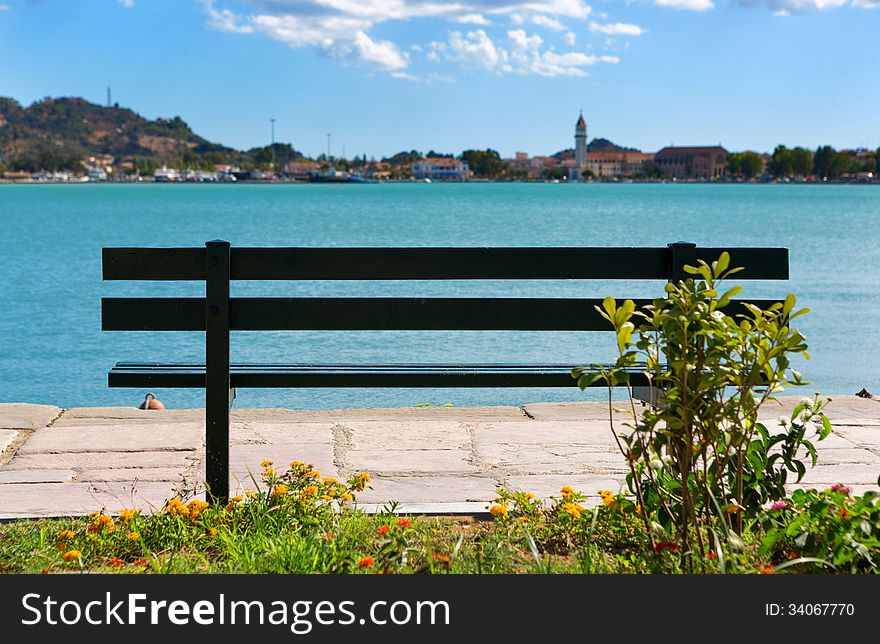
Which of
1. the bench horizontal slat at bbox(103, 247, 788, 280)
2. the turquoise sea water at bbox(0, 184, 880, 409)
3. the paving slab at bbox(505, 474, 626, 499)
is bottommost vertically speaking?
the turquoise sea water at bbox(0, 184, 880, 409)

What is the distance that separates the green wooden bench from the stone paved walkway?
59 centimetres

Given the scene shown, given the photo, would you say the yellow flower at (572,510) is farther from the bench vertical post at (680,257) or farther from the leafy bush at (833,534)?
the bench vertical post at (680,257)

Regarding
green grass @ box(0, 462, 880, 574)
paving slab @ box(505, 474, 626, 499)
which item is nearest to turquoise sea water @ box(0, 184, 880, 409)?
paving slab @ box(505, 474, 626, 499)

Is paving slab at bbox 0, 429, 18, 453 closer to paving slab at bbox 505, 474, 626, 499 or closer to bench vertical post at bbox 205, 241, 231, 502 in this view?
bench vertical post at bbox 205, 241, 231, 502

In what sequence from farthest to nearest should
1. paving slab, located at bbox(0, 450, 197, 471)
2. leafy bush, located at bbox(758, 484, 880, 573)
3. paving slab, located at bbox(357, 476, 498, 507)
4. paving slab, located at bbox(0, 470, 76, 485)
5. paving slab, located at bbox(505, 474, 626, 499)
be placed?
1. paving slab, located at bbox(0, 450, 197, 471)
2. paving slab, located at bbox(0, 470, 76, 485)
3. paving slab, located at bbox(505, 474, 626, 499)
4. paving slab, located at bbox(357, 476, 498, 507)
5. leafy bush, located at bbox(758, 484, 880, 573)

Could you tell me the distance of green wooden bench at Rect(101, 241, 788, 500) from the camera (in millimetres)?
4418

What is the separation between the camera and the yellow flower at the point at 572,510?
3.88m

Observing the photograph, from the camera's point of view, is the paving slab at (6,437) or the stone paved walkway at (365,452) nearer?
the stone paved walkway at (365,452)

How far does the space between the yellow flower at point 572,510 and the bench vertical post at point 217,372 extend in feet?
4.70

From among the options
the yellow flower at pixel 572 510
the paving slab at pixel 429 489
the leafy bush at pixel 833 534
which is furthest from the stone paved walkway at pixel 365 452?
the leafy bush at pixel 833 534

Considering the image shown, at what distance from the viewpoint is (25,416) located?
6.60 meters

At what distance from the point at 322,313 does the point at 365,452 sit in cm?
148

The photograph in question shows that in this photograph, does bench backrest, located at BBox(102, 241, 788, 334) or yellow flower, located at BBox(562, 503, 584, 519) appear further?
bench backrest, located at BBox(102, 241, 788, 334)
